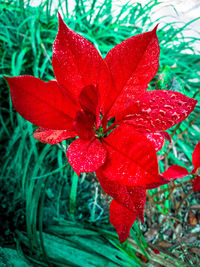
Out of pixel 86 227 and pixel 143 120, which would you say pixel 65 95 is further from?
pixel 86 227

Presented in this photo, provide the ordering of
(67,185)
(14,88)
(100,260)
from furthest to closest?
(67,185) < (100,260) < (14,88)

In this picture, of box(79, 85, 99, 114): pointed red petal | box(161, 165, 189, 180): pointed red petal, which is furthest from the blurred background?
box(79, 85, 99, 114): pointed red petal

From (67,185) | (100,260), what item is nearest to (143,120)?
(100,260)

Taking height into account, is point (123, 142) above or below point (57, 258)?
above

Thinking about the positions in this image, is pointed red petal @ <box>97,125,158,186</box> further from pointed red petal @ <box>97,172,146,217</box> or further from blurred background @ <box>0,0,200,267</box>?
Result: blurred background @ <box>0,0,200,267</box>

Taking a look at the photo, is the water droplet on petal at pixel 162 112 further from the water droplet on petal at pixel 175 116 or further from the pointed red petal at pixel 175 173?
the pointed red petal at pixel 175 173

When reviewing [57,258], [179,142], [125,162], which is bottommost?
[57,258]

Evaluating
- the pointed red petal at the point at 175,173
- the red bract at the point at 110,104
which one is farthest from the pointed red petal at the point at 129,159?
the pointed red petal at the point at 175,173

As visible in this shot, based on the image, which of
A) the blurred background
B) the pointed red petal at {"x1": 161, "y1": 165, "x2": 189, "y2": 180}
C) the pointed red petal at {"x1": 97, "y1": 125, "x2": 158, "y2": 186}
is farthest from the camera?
the blurred background
